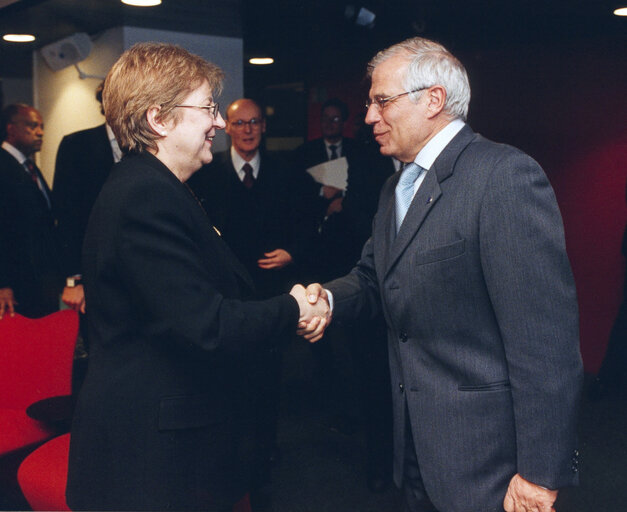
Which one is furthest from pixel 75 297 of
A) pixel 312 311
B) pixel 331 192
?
pixel 312 311

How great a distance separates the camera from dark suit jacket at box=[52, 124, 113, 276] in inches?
136

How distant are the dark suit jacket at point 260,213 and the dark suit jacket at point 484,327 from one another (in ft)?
6.05

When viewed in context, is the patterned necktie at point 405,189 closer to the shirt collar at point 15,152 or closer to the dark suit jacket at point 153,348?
the dark suit jacket at point 153,348

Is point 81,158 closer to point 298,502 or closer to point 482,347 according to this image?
point 298,502

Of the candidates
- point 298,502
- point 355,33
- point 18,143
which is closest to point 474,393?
point 298,502

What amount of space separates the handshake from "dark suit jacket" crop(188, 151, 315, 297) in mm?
1499

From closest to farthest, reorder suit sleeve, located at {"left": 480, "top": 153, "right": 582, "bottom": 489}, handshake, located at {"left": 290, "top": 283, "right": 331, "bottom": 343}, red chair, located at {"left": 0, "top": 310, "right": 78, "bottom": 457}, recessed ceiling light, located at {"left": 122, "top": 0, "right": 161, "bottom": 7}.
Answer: suit sleeve, located at {"left": 480, "top": 153, "right": 582, "bottom": 489}
handshake, located at {"left": 290, "top": 283, "right": 331, "bottom": 343}
red chair, located at {"left": 0, "top": 310, "right": 78, "bottom": 457}
recessed ceiling light, located at {"left": 122, "top": 0, "right": 161, "bottom": 7}

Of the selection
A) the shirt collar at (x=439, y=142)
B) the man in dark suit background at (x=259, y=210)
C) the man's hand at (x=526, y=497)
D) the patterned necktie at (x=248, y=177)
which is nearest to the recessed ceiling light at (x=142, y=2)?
the man in dark suit background at (x=259, y=210)

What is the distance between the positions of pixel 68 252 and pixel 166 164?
199 centimetres

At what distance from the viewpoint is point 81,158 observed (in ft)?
11.6

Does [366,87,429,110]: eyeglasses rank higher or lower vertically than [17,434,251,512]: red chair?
higher

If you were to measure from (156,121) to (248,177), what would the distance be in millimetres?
2009

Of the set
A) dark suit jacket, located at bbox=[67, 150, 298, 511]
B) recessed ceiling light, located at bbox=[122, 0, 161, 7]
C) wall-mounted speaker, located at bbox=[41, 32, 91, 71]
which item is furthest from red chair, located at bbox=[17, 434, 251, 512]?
wall-mounted speaker, located at bbox=[41, 32, 91, 71]

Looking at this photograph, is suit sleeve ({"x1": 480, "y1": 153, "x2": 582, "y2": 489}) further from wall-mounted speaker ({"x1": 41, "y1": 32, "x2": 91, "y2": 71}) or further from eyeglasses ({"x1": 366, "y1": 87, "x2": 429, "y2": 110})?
wall-mounted speaker ({"x1": 41, "y1": 32, "x2": 91, "y2": 71})
